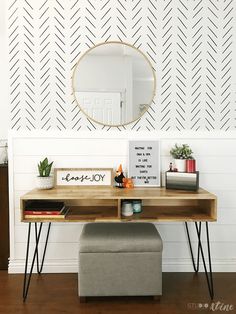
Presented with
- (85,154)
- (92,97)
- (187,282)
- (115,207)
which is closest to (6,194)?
(85,154)

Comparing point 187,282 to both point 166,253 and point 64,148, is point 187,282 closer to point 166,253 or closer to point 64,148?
point 166,253

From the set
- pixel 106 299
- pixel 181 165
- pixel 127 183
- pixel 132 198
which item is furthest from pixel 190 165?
pixel 106 299

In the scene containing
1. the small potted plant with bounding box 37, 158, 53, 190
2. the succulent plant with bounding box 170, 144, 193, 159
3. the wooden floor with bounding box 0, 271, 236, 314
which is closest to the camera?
the wooden floor with bounding box 0, 271, 236, 314

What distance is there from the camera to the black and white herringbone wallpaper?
240 centimetres

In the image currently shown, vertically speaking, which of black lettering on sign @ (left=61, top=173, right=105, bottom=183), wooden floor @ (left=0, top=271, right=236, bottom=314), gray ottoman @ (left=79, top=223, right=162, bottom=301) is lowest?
wooden floor @ (left=0, top=271, right=236, bottom=314)

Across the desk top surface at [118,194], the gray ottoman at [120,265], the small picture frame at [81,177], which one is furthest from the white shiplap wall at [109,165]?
the gray ottoman at [120,265]

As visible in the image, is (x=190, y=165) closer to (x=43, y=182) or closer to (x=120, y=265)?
(x=120, y=265)

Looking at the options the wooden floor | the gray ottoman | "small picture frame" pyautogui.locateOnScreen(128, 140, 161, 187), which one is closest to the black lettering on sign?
"small picture frame" pyautogui.locateOnScreen(128, 140, 161, 187)

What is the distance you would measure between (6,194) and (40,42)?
1.26 metres

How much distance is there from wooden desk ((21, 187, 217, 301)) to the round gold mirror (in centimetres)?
62

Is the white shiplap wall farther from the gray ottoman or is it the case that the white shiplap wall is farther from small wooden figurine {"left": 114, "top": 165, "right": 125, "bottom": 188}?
the gray ottoman

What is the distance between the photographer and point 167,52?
8.00 feet

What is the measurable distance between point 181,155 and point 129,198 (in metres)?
0.64

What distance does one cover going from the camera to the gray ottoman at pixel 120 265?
199 cm
